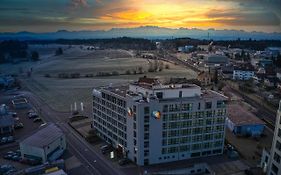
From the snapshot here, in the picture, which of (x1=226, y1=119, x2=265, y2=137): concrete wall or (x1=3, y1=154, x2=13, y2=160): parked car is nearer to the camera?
(x1=3, y1=154, x2=13, y2=160): parked car

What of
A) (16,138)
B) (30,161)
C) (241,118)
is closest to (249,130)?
(241,118)

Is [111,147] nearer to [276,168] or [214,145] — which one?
[214,145]

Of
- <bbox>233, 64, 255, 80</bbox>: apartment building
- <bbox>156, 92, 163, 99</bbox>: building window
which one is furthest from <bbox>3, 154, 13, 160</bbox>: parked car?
<bbox>233, 64, 255, 80</bbox>: apartment building

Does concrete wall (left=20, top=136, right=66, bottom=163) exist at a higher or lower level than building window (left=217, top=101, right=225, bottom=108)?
lower

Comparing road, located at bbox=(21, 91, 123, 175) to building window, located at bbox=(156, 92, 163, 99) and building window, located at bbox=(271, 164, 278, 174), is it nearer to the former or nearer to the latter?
building window, located at bbox=(156, 92, 163, 99)

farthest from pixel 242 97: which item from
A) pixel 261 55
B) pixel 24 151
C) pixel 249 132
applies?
pixel 261 55

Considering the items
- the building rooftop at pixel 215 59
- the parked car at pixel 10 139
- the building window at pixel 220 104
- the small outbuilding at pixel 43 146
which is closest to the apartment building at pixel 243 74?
the building rooftop at pixel 215 59
